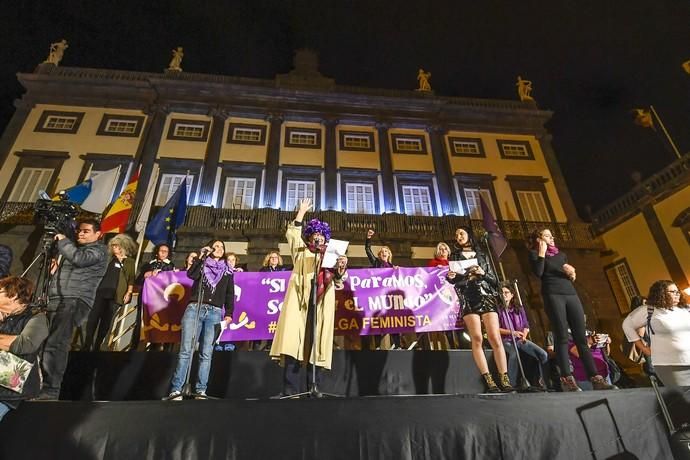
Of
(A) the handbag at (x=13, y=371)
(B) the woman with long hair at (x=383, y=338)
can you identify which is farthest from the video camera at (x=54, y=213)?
(B) the woman with long hair at (x=383, y=338)

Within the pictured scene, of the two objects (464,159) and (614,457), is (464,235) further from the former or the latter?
(464,159)

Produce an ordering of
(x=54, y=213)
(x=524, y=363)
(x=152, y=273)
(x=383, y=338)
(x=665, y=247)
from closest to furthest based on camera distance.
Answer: (x=54, y=213) < (x=524, y=363) < (x=152, y=273) < (x=383, y=338) < (x=665, y=247)

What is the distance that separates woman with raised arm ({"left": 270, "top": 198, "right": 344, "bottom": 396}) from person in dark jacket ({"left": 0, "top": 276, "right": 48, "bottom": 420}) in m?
1.98

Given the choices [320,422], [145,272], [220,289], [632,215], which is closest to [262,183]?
[145,272]

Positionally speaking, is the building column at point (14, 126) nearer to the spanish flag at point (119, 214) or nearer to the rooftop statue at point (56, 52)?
the rooftop statue at point (56, 52)

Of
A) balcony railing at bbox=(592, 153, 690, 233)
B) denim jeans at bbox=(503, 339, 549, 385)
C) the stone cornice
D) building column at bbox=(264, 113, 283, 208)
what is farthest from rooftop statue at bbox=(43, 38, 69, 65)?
balcony railing at bbox=(592, 153, 690, 233)

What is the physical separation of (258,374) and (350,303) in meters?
2.37

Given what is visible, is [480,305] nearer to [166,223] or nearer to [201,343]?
[201,343]

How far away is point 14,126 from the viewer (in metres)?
15.7

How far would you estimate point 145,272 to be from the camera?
22.8 ft

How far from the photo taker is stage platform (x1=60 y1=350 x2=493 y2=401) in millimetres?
4746

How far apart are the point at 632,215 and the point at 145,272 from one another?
67.9 feet

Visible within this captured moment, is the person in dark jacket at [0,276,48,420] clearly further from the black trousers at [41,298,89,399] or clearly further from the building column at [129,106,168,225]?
the building column at [129,106,168,225]

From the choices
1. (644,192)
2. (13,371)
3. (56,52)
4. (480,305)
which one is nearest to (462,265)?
(480,305)
